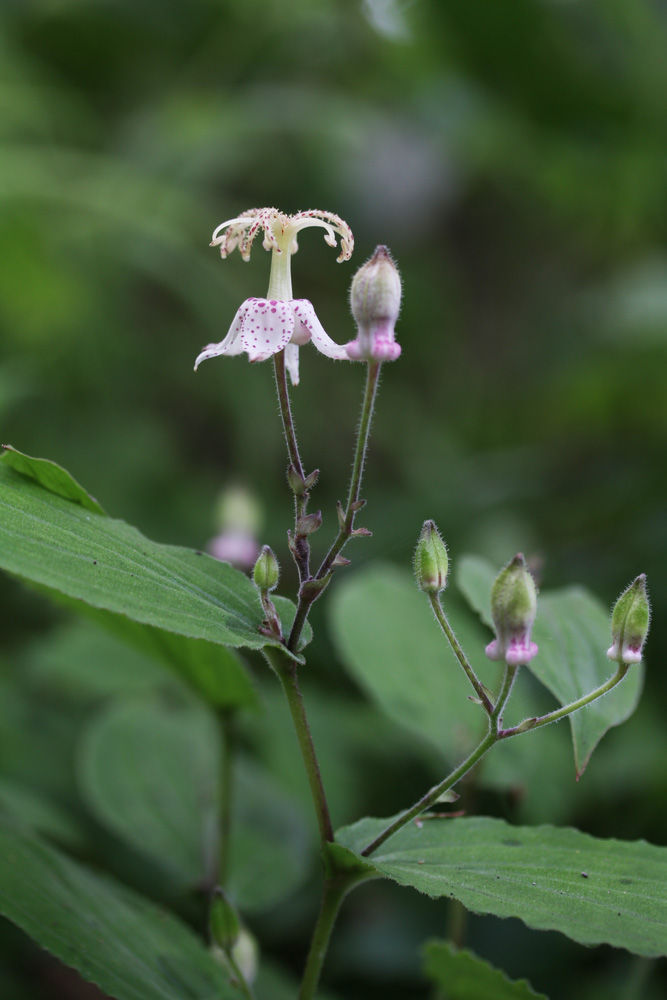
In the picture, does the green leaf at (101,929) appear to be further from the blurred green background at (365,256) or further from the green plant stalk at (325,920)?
the blurred green background at (365,256)

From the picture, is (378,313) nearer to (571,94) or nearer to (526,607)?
(526,607)

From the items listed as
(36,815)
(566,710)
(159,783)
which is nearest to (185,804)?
(159,783)

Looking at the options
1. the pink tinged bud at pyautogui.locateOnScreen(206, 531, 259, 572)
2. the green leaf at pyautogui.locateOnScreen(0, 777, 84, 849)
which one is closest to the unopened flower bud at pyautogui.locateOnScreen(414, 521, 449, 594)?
the green leaf at pyautogui.locateOnScreen(0, 777, 84, 849)

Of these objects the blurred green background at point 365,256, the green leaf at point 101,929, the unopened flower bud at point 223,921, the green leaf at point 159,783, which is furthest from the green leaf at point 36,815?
the blurred green background at point 365,256

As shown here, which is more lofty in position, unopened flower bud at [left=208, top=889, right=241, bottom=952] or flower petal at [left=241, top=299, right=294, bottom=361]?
flower petal at [left=241, top=299, right=294, bottom=361]

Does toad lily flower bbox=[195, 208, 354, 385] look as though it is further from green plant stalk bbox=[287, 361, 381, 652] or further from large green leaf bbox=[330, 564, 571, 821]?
large green leaf bbox=[330, 564, 571, 821]

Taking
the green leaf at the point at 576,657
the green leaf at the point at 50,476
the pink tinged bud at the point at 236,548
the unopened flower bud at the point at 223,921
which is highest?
the pink tinged bud at the point at 236,548
